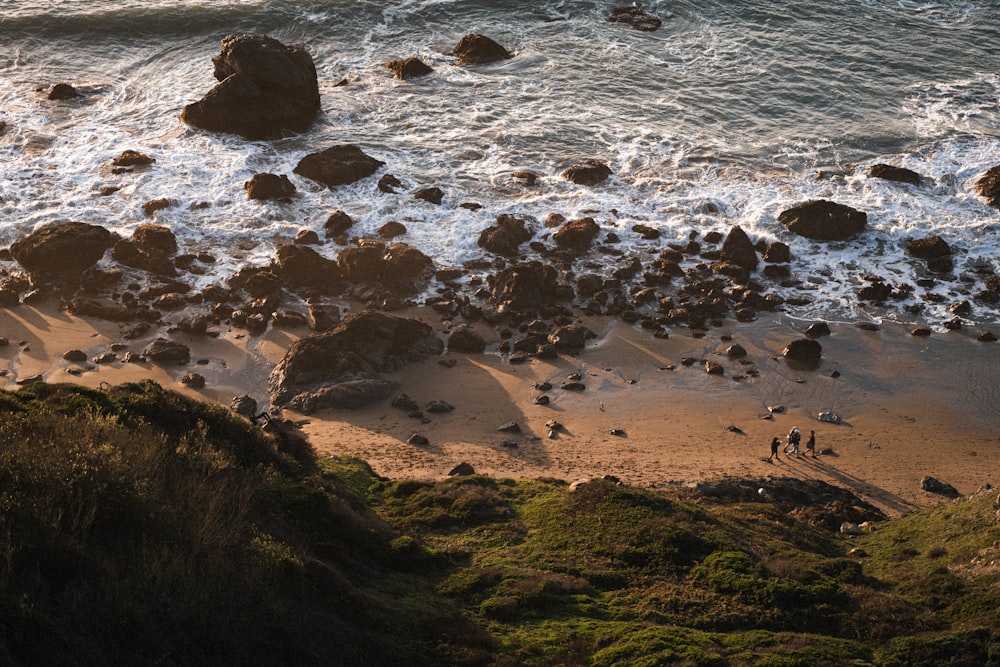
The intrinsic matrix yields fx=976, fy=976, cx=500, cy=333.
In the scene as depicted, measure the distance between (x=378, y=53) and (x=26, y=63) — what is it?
21.4m

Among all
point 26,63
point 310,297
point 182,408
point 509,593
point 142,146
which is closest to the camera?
point 509,593

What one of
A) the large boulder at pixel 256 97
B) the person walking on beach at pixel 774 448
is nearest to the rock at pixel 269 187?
the large boulder at pixel 256 97

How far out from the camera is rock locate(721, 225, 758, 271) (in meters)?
40.8

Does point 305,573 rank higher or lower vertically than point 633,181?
higher

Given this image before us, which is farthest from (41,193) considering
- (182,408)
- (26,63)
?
(182,408)

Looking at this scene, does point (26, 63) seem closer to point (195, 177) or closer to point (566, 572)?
point (195, 177)

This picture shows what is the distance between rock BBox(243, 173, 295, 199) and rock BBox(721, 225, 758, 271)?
2012cm

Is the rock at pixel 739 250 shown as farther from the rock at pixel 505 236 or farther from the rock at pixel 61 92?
the rock at pixel 61 92

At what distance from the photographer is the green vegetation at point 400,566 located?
50.6 feet

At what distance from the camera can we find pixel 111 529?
16.8 m

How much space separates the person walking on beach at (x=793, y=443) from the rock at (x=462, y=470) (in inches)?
395

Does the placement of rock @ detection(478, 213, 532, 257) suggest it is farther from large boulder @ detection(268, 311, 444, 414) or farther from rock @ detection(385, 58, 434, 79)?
rock @ detection(385, 58, 434, 79)

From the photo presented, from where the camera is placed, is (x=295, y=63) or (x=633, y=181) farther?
(x=295, y=63)

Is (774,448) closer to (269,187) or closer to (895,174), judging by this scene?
(895,174)
